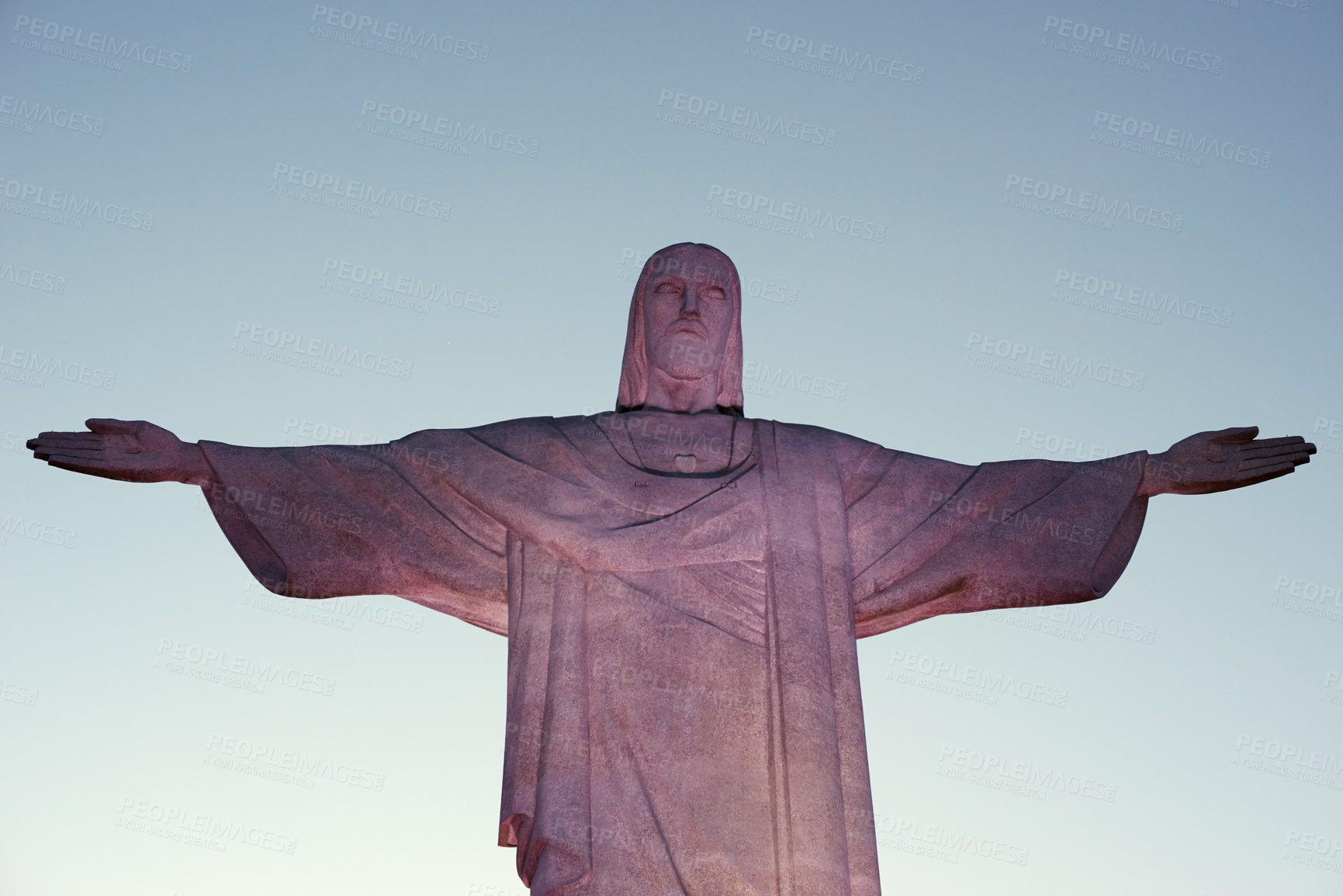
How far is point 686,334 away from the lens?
1198 cm

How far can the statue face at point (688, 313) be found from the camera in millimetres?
11969

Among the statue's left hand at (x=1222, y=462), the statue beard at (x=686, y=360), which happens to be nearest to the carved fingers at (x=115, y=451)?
the statue beard at (x=686, y=360)

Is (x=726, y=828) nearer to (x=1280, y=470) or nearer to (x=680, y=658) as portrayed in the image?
(x=680, y=658)

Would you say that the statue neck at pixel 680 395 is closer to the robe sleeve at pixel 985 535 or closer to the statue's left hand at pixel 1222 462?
the robe sleeve at pixel 985 535

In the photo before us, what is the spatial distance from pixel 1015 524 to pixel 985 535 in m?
0.21

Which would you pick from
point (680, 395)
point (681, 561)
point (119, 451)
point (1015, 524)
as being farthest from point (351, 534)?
point (1015, 524)

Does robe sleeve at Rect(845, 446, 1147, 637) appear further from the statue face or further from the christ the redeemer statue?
the statue face

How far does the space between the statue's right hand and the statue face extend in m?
3.18

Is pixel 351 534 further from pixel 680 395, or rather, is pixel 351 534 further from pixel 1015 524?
pixel 1015 524

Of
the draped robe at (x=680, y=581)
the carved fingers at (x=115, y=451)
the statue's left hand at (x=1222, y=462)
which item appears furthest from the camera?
the statue's left hand at (x=1222, y=462)

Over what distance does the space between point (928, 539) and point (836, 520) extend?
2.04 feet

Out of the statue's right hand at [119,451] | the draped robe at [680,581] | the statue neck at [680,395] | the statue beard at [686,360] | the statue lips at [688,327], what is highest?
the statue lips at [688,327]

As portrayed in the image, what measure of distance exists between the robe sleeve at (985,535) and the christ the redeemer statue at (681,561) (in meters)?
0.02

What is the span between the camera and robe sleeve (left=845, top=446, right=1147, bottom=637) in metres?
11.1
